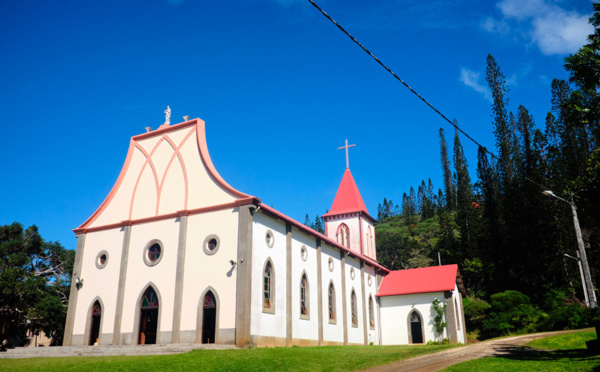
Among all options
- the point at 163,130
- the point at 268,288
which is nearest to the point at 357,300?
the point at 268,288

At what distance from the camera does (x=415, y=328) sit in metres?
31.2

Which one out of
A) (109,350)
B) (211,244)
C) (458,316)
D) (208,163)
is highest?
(208,163)

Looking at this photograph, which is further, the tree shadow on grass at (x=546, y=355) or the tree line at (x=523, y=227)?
the tree line at (x=523, y=227)

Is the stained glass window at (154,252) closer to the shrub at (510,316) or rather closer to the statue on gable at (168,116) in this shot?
the statue on gable at (168,116)

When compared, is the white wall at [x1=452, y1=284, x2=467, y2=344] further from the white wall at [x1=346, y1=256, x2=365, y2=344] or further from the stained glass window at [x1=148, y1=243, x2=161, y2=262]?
the stained glass window at [x1=148, y1=243, x2=161, y2=262]

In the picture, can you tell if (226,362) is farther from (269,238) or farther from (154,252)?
(154,252)

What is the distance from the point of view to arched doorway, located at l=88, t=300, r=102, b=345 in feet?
74.3

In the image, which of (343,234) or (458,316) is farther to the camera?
(343,234)

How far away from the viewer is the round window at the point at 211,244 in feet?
66.2

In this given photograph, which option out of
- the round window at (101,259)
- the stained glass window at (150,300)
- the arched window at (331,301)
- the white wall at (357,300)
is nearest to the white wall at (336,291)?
the arched window at (331,301)

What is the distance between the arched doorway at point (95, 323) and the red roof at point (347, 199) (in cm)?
2082

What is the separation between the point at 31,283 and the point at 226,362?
79.3 feet

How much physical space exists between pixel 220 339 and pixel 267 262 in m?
3.98

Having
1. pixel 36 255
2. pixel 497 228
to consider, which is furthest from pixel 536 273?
pixel 36 255
